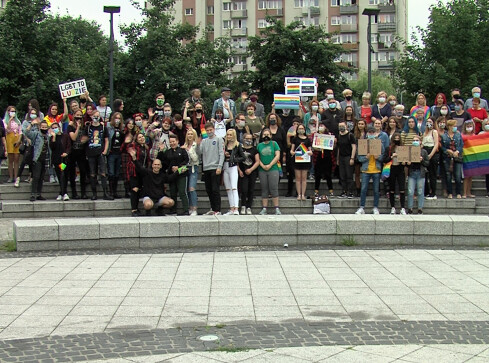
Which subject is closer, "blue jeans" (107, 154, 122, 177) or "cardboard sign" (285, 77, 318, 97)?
"blue jeans" (107, 154, 122, 177)

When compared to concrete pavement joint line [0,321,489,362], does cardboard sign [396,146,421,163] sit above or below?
above

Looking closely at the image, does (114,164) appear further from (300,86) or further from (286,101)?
(300,86)

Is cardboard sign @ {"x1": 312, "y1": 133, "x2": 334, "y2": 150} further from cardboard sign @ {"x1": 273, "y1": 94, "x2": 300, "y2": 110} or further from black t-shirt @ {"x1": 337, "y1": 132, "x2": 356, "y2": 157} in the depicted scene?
cardboard sign @ {"x1": 273, "y1": 94, "x2": 300, "y2": 110}

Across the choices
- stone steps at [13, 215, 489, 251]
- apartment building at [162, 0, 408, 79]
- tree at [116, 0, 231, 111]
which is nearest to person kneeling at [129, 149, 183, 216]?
stone steps at [13, 215, 489, 251]

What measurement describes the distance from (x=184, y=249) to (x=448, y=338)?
572cm

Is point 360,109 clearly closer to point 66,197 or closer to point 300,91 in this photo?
point 300,91

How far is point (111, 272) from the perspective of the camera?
30.2 feet

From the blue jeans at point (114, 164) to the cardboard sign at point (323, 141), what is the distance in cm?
448

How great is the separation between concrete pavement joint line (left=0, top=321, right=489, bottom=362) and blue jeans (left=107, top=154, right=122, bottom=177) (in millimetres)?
7948

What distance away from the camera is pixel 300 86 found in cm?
1559

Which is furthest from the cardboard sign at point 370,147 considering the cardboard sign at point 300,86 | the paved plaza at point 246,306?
the paved plaza at point 246,306

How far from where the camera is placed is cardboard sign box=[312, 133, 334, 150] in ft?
45.4

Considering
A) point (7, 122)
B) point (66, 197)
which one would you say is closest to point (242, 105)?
point (66, 197)

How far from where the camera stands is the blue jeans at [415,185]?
1335 centimetres
